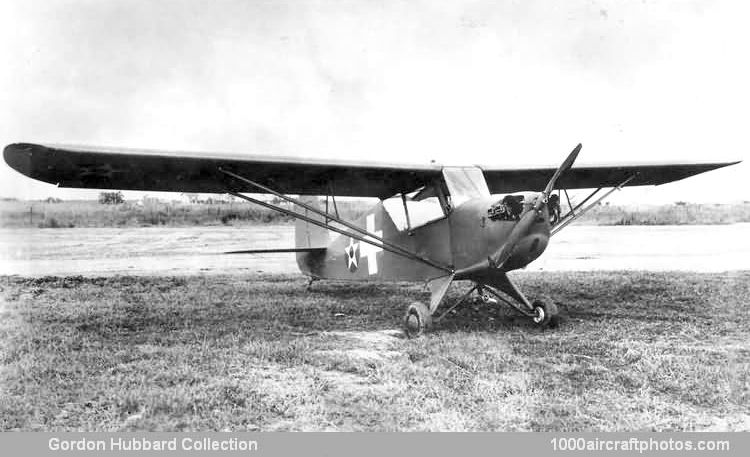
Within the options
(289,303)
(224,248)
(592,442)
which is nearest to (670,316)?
(592,442)

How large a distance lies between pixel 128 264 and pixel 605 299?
46.4 ft

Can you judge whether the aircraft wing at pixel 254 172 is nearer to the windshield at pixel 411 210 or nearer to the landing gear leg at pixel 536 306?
the windshield at pixel 411 210

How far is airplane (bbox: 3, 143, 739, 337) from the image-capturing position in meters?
5.98

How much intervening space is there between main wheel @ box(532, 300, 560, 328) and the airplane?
0.05ft

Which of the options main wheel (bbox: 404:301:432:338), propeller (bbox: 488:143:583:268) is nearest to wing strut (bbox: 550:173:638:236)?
propeller (bbox: 488:143:583:268)

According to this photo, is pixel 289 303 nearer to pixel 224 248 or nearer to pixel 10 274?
pixel 10 274

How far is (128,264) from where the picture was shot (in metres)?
17.0

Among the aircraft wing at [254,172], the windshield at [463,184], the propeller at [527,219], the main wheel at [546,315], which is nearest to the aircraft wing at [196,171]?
the aircraft wing at [254,172]

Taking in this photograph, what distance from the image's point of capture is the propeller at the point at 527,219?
226 inches

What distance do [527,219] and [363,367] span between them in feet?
8.14

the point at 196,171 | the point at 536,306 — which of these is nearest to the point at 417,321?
the point at 536,306

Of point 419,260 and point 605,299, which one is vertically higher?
point 419,260

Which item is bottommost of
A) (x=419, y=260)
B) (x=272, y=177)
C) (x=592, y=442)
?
(x=592, y=442)

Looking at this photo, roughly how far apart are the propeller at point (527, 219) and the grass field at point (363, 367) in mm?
998
